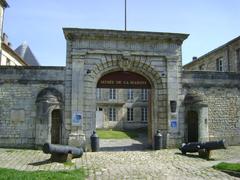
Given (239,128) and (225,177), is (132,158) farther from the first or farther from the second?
(239,128)

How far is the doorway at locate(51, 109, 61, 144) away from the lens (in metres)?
13.5

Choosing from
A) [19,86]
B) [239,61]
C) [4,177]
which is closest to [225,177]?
[4,177]

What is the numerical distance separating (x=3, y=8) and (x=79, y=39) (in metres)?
6.77

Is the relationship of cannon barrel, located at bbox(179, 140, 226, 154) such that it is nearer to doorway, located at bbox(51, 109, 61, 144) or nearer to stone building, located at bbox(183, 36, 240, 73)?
doorway, located at bbox(51, 109, 61, 144)

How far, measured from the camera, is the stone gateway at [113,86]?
13.3m

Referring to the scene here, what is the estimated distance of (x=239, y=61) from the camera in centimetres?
1967

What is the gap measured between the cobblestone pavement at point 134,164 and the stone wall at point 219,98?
238cm

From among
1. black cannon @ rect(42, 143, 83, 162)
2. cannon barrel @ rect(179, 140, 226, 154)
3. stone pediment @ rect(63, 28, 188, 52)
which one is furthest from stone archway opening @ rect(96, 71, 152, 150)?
black cannon @ rect(42, 143, 83, 162)

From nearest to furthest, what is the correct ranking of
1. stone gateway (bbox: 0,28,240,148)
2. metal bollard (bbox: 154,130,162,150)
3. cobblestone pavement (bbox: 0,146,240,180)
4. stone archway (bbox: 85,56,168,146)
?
cobblestone pavement (bbox: 0,146,240,180), stone gateway (bbox: 0,28,240,148), metal bollard (bbox: 154,130,162,150), stone archway (bbox: 85,56,168,146)

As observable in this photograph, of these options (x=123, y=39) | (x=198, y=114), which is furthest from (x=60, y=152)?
(x=198, y=114)

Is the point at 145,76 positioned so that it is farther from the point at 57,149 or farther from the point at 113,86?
the point at 57,149

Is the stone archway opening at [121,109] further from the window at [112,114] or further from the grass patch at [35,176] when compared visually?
the grass patch at [35,176]

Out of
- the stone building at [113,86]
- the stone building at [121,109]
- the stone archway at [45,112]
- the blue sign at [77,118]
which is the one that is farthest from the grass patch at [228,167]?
the stone building at [121,109]

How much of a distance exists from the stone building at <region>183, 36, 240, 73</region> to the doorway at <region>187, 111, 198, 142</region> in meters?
6.80
